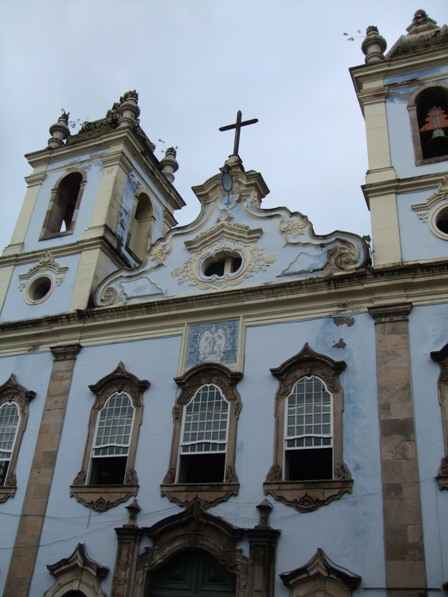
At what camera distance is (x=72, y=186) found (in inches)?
752

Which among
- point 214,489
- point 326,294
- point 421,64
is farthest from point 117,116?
point 214,489

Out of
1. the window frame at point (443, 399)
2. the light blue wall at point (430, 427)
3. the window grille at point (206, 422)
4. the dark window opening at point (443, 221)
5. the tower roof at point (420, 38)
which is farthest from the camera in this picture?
the tower roof at point (420, 38)

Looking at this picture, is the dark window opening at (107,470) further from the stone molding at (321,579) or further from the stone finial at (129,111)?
the stone finial at (129,111)

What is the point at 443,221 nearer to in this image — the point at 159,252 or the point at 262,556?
the point at 159,252

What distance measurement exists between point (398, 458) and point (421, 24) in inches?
471

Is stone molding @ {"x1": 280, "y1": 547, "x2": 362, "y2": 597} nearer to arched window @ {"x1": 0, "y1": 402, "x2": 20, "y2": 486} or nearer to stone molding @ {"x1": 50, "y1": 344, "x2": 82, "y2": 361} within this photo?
arched window @ {"x1": 0, "y1": 402, "x2": 20, "y2": 486}

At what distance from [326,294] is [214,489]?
4226mm

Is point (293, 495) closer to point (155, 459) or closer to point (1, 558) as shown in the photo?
point (155, 459)

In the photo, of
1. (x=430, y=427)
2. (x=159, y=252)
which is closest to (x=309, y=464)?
(x=430, y=427)

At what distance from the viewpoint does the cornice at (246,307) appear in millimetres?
12188

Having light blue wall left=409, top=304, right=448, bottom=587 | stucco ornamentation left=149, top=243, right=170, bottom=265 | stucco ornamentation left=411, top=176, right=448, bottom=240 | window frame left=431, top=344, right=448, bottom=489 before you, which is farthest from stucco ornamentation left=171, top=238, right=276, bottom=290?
window frame left=431, top=344, right=448, bottom=489

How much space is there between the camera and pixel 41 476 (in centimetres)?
1325

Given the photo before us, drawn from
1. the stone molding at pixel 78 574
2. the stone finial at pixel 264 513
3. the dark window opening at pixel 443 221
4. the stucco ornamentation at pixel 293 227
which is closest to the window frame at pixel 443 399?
the stone finial at pixel 264 513

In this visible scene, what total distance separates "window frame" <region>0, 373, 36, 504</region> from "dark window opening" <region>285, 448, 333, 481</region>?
Result: 5.71 metres
